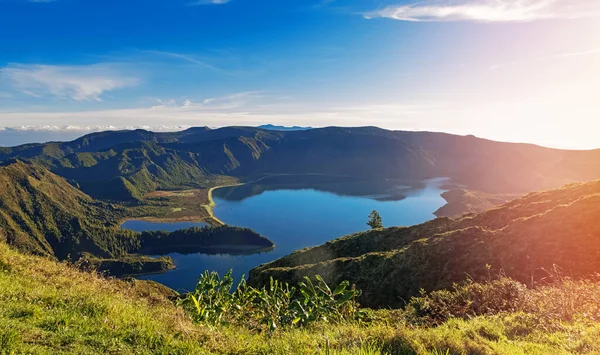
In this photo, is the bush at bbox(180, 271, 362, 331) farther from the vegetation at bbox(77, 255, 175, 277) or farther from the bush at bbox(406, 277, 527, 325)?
the vegetation at bbox(77, 255, 175, 277)

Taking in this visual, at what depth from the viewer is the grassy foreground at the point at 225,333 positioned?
5.60 meters

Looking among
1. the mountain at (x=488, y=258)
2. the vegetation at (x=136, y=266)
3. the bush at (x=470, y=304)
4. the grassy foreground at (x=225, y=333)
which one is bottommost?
the vegetation at (x=136, y=266)

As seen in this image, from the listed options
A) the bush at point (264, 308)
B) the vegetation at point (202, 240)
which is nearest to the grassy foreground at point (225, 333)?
the bush at point (264, 308)

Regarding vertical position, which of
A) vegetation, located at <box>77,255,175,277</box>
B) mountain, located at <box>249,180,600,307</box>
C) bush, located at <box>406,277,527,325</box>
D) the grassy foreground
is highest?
the grassy foreground

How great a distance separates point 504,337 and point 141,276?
156 m

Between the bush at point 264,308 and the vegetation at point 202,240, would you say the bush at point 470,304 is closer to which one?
the bush at point 264,308

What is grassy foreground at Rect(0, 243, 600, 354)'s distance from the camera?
560 centimetres

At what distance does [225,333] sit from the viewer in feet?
22.9

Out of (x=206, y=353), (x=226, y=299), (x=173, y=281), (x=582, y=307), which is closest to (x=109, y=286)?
(x=226, y=299)

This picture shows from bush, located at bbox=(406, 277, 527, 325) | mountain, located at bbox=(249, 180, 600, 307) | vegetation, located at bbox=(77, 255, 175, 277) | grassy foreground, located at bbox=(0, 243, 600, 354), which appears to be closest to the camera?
grassy foreground, located at bbox=(0, 243, 600, 354)

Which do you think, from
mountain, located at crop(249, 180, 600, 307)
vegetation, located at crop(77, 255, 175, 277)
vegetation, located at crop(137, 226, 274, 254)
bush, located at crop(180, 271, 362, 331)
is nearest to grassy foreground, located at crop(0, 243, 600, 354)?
bush, located at crop(180, 271, 362, 331)

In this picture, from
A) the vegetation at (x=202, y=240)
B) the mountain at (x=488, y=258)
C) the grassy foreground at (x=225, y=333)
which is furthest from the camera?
the vegetation at (x=202, y=240)

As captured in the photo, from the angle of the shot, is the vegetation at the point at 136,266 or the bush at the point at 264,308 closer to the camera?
the bush at the point at 264,308

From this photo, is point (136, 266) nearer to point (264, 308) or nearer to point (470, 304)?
point (264, 308)
